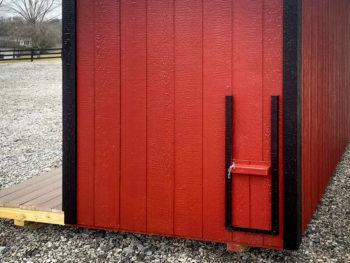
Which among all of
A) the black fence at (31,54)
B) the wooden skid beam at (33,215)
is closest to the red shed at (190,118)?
the wooden skid beam at (33,215)

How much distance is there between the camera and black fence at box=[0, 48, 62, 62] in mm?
25203

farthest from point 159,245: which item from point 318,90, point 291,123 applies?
point 318,90

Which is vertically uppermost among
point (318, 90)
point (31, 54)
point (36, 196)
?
point (31, 54)

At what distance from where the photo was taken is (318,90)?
407 cm

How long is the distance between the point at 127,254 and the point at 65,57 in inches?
68.5

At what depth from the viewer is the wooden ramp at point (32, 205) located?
350cm

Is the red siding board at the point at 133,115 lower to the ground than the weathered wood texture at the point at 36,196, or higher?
higher

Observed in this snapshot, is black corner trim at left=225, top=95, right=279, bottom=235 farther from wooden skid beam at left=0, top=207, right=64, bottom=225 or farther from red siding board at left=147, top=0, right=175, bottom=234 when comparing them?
wooden skid beam at left=0, top=207, right=64, bottom=225

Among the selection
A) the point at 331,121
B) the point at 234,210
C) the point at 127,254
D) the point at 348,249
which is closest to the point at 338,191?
the point at 331,121

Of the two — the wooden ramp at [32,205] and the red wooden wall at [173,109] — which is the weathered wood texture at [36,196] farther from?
the red wooden wall at [173,109]

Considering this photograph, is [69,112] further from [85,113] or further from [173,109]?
[173,109]

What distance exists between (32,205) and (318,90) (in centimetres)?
310

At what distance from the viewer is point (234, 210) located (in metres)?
2.94

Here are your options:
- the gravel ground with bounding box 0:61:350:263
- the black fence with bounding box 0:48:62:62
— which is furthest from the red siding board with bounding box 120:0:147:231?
the black fence with bounding box 0:48:62:62
